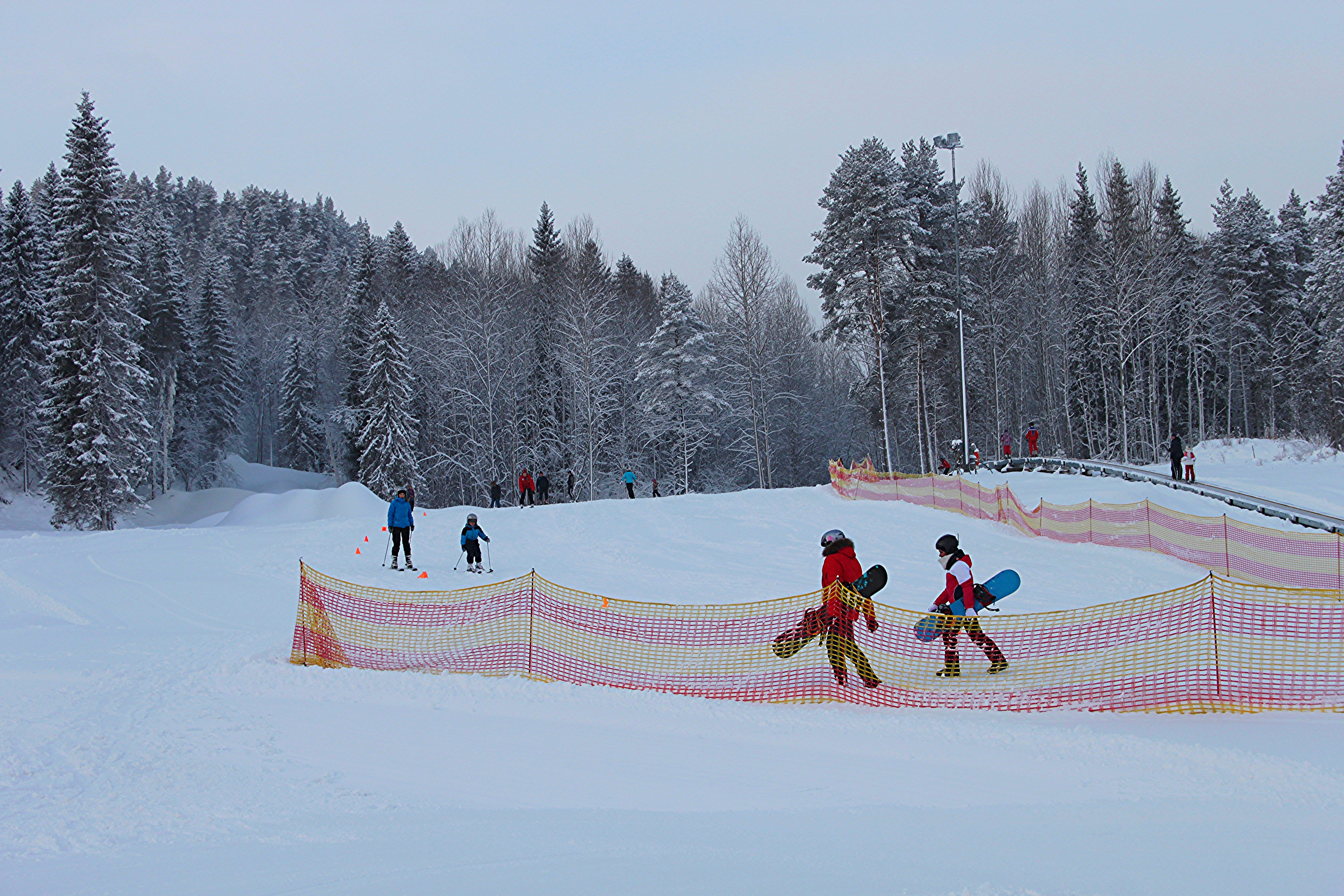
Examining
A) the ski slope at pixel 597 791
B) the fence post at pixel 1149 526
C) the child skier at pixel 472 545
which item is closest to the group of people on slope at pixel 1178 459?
the fence post at pixel 1149 526

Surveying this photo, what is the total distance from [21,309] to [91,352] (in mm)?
8188

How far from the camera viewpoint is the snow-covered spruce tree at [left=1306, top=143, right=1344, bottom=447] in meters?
39.2

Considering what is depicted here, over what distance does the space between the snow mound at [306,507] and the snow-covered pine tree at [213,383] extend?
24335 mm

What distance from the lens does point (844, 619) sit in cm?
859

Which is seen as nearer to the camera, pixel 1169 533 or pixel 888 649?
pixel 888 649

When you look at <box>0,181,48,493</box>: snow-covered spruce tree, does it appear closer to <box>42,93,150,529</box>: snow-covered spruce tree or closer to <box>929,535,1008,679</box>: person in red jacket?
<box>42,93,150,529</box>: snow-covered spruce tree

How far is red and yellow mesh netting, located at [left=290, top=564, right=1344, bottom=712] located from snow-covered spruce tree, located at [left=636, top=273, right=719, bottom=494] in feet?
112

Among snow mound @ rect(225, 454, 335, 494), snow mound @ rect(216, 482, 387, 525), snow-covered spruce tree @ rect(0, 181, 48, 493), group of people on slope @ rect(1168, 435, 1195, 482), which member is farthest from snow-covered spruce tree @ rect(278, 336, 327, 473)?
group of people on slope @ rect(1168, 435, 1195, 482)

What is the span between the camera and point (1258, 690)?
24.6 feet

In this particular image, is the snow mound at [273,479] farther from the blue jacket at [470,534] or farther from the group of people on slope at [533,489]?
the blue jacket at [470,534]

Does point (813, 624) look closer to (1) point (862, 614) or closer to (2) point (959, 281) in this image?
(1) point (862, 614)

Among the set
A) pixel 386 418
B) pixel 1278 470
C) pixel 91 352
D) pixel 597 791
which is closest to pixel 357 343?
pixel 386 418

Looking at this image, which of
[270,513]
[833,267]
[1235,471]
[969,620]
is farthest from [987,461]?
[969,620]

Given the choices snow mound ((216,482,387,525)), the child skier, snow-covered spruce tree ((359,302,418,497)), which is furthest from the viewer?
snow-covered spruce tree ((359,302,418,497))
